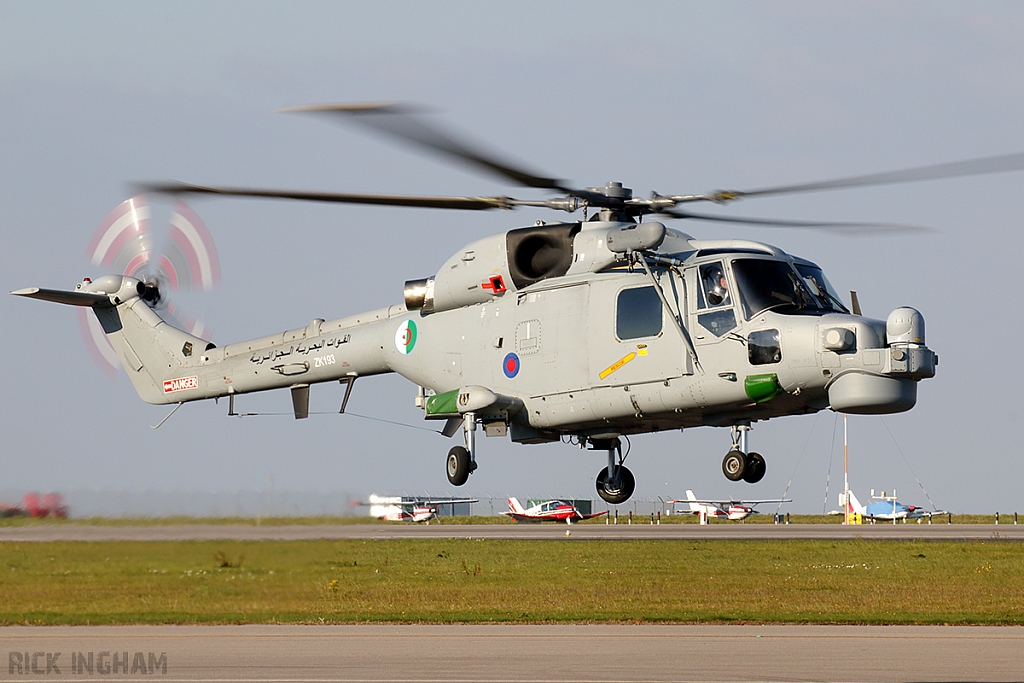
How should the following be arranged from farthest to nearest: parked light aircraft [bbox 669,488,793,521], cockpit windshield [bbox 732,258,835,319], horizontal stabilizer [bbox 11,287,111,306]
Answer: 1. parked light aircraft [bbox 669,488,793,521]
2. horizontal stabilizer [bbox 11,287,111,306]
3. cockpit windshield [bbox 732,258,835,319]

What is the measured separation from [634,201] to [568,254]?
1412 mm

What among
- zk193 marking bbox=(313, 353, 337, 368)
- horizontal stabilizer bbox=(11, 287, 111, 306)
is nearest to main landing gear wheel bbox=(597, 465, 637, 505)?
zk193 marking bbox=(313, 353, 337, 368)

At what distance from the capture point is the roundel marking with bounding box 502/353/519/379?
2005 centimetres

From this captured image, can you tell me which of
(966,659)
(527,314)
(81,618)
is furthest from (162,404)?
(966,659)

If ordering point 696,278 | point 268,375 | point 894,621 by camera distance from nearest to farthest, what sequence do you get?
point 696,278 < point 268,375 < point 894,621

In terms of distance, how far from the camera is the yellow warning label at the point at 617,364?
61.6 ft

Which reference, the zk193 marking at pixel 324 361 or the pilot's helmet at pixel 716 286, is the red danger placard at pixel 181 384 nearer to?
the zk193 marking at pixel 324 361

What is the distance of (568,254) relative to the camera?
2005 cm

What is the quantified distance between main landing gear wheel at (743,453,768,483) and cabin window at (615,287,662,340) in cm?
251

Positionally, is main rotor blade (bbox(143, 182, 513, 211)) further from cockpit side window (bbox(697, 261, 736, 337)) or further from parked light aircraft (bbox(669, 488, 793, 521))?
parked light aircraft (bbox(669, 488, 793, 521))

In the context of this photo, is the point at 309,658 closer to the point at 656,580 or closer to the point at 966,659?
the point at 966,659

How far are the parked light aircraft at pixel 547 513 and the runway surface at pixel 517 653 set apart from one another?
5722 centimetres

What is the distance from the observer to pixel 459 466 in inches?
769

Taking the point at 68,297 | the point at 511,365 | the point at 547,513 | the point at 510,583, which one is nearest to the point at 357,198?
the point at 511,365
